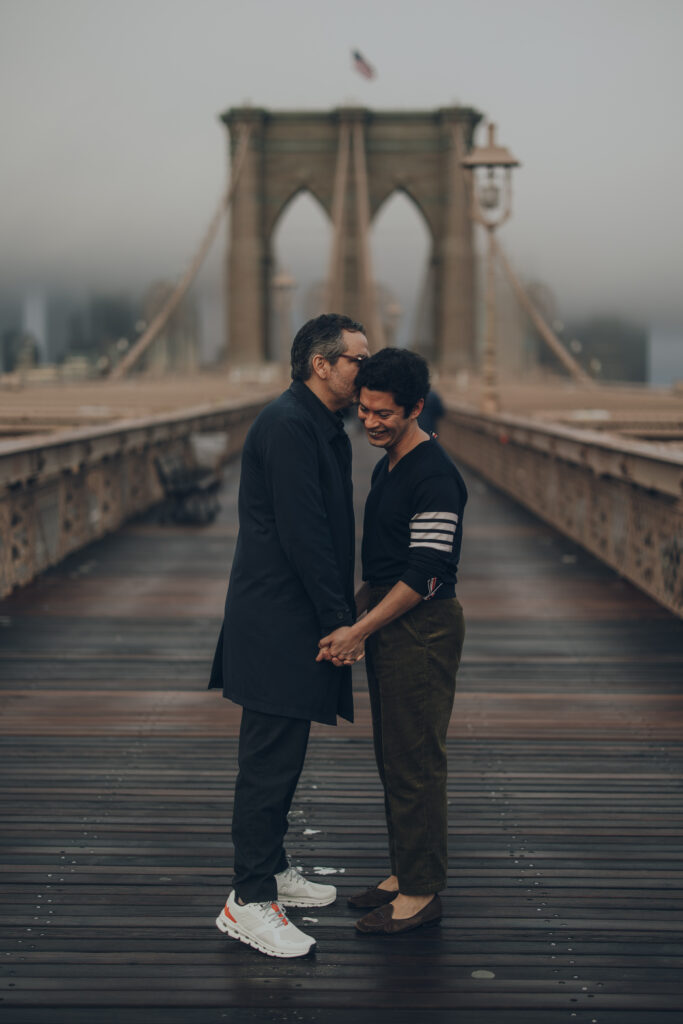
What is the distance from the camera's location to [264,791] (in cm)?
360

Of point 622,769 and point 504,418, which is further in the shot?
point 504,418

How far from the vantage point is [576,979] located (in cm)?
330

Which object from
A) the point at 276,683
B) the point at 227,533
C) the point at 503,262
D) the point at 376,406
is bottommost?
the point at 227,533

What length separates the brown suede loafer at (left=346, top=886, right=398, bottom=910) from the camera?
376cm

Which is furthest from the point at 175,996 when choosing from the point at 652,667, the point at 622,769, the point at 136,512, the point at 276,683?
the point at 136,512

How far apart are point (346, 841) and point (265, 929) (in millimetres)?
857

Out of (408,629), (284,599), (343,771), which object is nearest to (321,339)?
(284,599)

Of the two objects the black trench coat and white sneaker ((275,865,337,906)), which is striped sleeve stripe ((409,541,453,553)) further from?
white sneaker ((275,865,337,906))

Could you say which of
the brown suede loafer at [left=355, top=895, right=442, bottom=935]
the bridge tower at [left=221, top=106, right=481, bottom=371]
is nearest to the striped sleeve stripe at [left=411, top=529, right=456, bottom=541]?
the brown suede loafer at [left=355, top=895, right=442, bottom=935]

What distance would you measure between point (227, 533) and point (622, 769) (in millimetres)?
8398

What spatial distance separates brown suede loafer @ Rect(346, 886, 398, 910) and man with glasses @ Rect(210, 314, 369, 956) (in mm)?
266

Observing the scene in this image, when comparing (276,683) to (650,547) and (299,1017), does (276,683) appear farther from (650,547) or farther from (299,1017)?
(650,547)

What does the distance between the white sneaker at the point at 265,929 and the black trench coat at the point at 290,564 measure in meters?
0.52

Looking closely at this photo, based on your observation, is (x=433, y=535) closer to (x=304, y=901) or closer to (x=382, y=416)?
(x=382, y=416)
